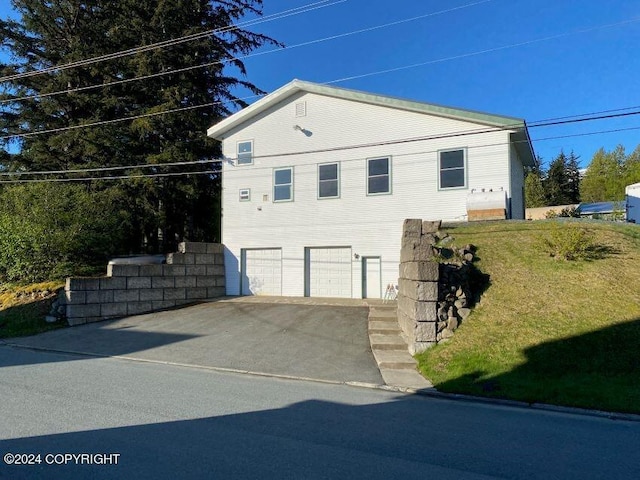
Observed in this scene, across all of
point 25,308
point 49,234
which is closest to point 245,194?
point 49,234

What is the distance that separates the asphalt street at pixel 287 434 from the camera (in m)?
4.18

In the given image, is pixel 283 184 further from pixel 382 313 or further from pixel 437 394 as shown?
pixel 437 394

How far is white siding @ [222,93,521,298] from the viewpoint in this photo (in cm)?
1611

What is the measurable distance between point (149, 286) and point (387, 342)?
974cm

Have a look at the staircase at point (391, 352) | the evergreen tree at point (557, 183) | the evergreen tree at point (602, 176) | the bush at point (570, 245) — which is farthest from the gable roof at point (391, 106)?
the evergreen tree at point (602, 176)

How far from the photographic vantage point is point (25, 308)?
596 inches

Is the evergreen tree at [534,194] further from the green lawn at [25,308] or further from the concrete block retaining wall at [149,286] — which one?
the green lawn at [25,308]

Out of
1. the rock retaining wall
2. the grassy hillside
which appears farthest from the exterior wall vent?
the grassy hillside

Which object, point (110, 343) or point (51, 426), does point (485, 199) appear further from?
point (51, 426)

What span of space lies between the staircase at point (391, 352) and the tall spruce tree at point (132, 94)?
13014 millimetres

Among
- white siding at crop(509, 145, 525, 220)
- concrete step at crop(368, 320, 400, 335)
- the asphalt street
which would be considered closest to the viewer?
the asphalt street

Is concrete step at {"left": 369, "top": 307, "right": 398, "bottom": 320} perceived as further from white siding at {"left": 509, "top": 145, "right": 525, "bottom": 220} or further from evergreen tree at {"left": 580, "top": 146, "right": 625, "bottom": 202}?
evergreen tree at {"left": 580, "top": 146, "right": 625, "bottom": 202}

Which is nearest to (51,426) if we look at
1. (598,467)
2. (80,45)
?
(598,467)

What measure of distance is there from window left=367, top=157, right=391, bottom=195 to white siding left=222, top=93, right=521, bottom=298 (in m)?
0.19
